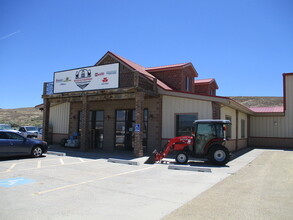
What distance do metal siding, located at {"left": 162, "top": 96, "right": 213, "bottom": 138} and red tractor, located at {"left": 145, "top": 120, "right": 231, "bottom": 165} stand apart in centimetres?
252

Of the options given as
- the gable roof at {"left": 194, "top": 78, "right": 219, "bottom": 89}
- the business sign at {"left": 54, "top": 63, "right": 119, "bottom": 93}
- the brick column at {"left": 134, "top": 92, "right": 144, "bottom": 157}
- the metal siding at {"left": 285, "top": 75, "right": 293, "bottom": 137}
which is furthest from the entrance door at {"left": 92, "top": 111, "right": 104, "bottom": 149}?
the metal siding at {"left": 285, "top": 75, "right": 293, "bottom": 137}

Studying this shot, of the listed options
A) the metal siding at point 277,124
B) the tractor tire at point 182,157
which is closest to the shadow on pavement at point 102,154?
the tractor tire at point 182,157

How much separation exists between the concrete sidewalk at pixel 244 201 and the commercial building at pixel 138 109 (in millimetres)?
6457

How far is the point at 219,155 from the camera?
11047 millimetres

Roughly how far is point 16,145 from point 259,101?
83.2 meters

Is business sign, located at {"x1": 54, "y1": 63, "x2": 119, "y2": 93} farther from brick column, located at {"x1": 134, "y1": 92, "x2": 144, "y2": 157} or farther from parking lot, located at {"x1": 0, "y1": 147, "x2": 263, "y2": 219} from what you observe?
parking lot, located at {"x1": 0, "y1": 147, "x2": 263, "y2": 219}

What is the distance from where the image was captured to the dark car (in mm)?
11930

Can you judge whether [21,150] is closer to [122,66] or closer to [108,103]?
[108,103]

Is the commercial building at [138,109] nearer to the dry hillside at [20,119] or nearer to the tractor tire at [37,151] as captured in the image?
the tractor tire at [37,151]

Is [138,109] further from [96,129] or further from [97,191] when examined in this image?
[97,191]

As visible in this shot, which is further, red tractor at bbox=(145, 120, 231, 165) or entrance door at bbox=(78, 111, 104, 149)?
entrance door at bbox=(78, 111, 104, 149)

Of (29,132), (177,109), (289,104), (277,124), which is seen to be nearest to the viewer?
(177,109)

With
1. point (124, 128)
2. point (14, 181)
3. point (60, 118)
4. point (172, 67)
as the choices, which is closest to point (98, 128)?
point (124, 128)

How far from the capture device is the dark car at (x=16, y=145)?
39.1 feet
